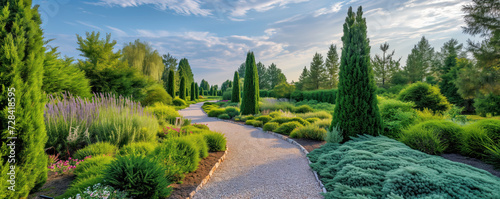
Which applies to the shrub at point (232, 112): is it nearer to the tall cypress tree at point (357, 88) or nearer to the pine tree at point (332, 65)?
the tall cypress tree at point (357, 88)

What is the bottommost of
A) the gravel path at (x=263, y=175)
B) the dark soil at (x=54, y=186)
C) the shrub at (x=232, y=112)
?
the gravel path at (x=263, y=175)

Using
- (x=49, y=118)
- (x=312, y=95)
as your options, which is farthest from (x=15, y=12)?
(x=312, y=95)

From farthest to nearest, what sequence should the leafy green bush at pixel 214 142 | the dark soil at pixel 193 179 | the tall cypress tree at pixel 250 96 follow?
the tall cypress tree at pixel 250 96 < the leafy green bush at pixel 214 142 < the dark soil at pixel 193 179

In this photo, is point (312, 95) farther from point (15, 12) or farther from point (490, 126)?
point (15, 12)

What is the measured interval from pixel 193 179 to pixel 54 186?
6.14 ft

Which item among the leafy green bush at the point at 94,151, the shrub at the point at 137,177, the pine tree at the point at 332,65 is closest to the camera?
the shrub at the point at 137,177

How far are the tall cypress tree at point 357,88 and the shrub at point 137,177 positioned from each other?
480cm

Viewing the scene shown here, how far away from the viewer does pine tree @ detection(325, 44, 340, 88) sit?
31766 mm

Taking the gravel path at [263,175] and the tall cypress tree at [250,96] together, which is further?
the tall cypress tree at [250,96]

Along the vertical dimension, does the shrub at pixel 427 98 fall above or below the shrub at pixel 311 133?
above

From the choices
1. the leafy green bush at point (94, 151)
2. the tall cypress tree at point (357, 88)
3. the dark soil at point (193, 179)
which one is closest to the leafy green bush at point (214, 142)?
the dark soil at point (193, 179)

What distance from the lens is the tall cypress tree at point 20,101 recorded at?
2.14m

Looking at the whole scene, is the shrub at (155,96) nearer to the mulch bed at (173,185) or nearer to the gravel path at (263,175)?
the gravel path at (263,175)

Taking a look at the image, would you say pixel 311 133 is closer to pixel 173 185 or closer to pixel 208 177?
pixel 208 177
